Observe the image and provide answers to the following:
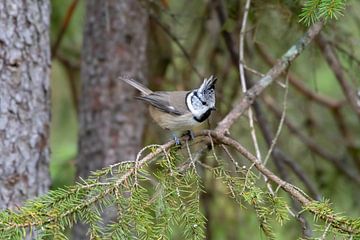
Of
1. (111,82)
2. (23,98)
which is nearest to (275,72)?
(23,98)

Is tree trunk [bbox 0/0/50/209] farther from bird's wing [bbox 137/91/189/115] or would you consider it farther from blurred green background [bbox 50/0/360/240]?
blurred green background [bbox 50/0/360/240]

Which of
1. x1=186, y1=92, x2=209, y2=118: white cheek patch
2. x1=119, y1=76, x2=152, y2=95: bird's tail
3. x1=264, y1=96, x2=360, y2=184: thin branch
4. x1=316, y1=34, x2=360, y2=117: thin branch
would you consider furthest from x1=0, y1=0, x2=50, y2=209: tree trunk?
x1=264, y1=96, x2=360, y2=184: thin branch

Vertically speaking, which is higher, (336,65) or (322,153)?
(336,65)

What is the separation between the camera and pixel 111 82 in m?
3.61

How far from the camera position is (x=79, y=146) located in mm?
3711

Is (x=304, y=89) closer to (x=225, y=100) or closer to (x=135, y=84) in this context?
(x=225, y=100)

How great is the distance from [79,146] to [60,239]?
6.43ft

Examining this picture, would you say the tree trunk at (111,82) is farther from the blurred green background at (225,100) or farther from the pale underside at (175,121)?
the pale underside at (175,121)

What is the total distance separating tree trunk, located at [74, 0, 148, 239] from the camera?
3576mm

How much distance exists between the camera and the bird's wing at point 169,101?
A: 2959 millimetres

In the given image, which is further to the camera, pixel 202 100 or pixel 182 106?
pixel 182 106

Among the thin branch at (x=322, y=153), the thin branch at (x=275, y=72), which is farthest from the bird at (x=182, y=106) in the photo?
the thin branch at (x=322, y=153)

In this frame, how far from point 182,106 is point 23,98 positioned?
0.68 m

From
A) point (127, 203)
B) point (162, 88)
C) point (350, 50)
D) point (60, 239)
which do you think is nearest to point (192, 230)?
point (127, 203)
